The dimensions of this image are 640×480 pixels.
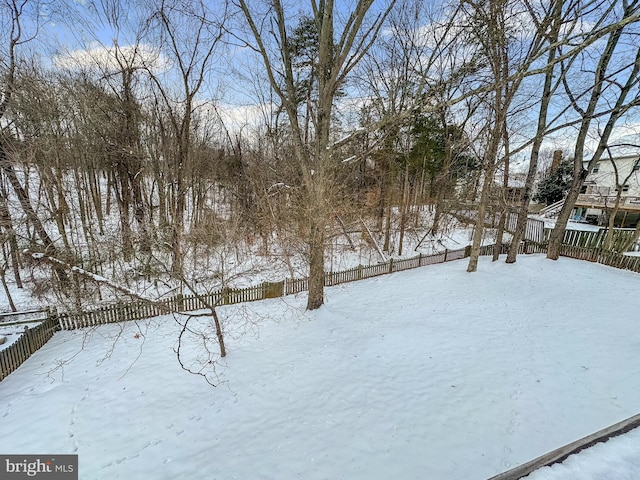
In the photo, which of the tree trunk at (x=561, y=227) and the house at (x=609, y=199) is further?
the house at (x=609, y=199)

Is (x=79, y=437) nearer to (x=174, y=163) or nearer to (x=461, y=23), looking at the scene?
(x=174, y=163)

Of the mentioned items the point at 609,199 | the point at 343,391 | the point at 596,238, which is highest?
the point at 609,199

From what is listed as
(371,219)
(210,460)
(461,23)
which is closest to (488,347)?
(210,460)

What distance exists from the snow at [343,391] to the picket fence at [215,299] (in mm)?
311

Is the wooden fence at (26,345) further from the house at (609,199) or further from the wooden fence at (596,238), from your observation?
the house at (609,199)

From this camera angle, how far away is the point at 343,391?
496 cm

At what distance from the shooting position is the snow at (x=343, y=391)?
3727 millimetres

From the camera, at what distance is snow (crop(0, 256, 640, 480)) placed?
3.73 m

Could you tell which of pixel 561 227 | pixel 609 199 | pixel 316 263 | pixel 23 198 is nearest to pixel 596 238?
pixel 561 227

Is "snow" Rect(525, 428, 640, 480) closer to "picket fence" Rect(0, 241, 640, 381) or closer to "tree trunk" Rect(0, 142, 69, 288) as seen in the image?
"picket fence" Rect(0, 241, 640, 381)

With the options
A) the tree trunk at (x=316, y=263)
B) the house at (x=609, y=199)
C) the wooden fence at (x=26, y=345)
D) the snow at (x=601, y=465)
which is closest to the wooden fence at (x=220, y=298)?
the wooden fence at (x=26, y=345)

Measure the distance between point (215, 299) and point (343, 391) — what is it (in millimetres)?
5876

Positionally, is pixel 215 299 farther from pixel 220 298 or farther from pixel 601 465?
pixel 601 465

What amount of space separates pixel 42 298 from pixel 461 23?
55.1 feet
